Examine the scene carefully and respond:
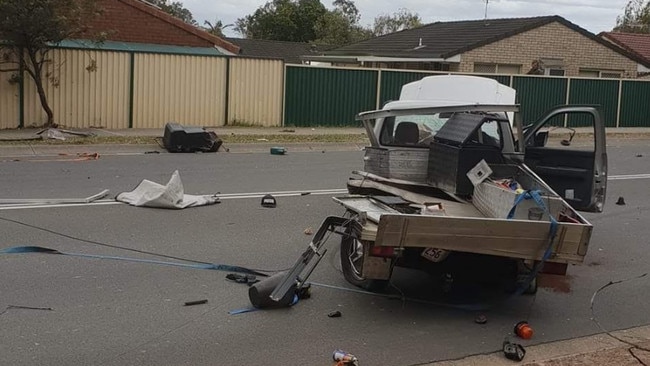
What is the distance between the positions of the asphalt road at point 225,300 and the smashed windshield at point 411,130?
4.34 feet

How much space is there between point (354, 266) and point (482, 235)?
133cm

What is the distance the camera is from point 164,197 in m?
9.38

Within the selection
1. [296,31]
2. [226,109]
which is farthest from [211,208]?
[296,31]

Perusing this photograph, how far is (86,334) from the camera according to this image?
16.7 feet

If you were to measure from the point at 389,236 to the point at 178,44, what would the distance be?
21.2 meters

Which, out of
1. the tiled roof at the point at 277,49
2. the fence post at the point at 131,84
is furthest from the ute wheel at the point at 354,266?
the tiled roof at the point at 277,49

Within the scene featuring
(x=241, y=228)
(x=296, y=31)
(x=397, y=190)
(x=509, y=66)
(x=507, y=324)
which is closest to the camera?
(x=507, y=324)

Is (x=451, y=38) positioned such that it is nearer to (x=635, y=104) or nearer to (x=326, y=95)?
(x=635, y=104)

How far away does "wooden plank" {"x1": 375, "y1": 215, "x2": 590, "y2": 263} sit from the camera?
522cm

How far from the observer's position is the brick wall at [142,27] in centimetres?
2414

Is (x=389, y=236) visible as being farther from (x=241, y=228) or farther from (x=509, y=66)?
(x=509, y=66)

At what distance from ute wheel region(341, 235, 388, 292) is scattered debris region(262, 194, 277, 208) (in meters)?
3.56

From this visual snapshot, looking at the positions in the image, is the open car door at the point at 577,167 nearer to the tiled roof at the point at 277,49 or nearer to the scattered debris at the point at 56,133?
the scattered debris at the point at 56,133

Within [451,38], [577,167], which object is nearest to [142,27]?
[451,38]
